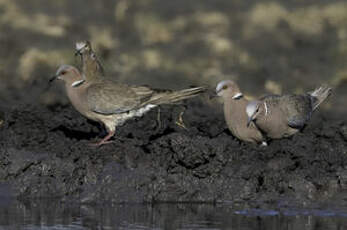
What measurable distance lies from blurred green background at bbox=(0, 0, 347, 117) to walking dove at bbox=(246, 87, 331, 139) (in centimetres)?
265

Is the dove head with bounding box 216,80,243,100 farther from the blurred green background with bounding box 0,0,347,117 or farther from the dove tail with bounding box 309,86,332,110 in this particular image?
the blurred green background with bounding box 0,0,347,117

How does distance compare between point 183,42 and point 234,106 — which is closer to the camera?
point 234,106

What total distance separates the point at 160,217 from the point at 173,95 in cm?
308

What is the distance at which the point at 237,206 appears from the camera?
11844mm

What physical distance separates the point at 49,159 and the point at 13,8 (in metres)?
8.09

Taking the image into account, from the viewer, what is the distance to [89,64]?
1460cm

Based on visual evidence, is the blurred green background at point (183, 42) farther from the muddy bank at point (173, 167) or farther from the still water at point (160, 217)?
the still water at point (160, 217)

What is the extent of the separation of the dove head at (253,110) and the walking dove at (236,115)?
17cm

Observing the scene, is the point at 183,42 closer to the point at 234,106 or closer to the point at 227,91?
the point at 227,91

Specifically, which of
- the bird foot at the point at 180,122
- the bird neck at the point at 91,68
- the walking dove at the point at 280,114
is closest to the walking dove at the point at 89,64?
the bird neck at the point at 91,68

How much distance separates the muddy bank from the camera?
12148 millimetres

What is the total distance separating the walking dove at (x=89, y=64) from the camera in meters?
14.5

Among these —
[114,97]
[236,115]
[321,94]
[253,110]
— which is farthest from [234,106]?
[321,94]

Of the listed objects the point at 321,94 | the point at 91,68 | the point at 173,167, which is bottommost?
the point at 173,167
